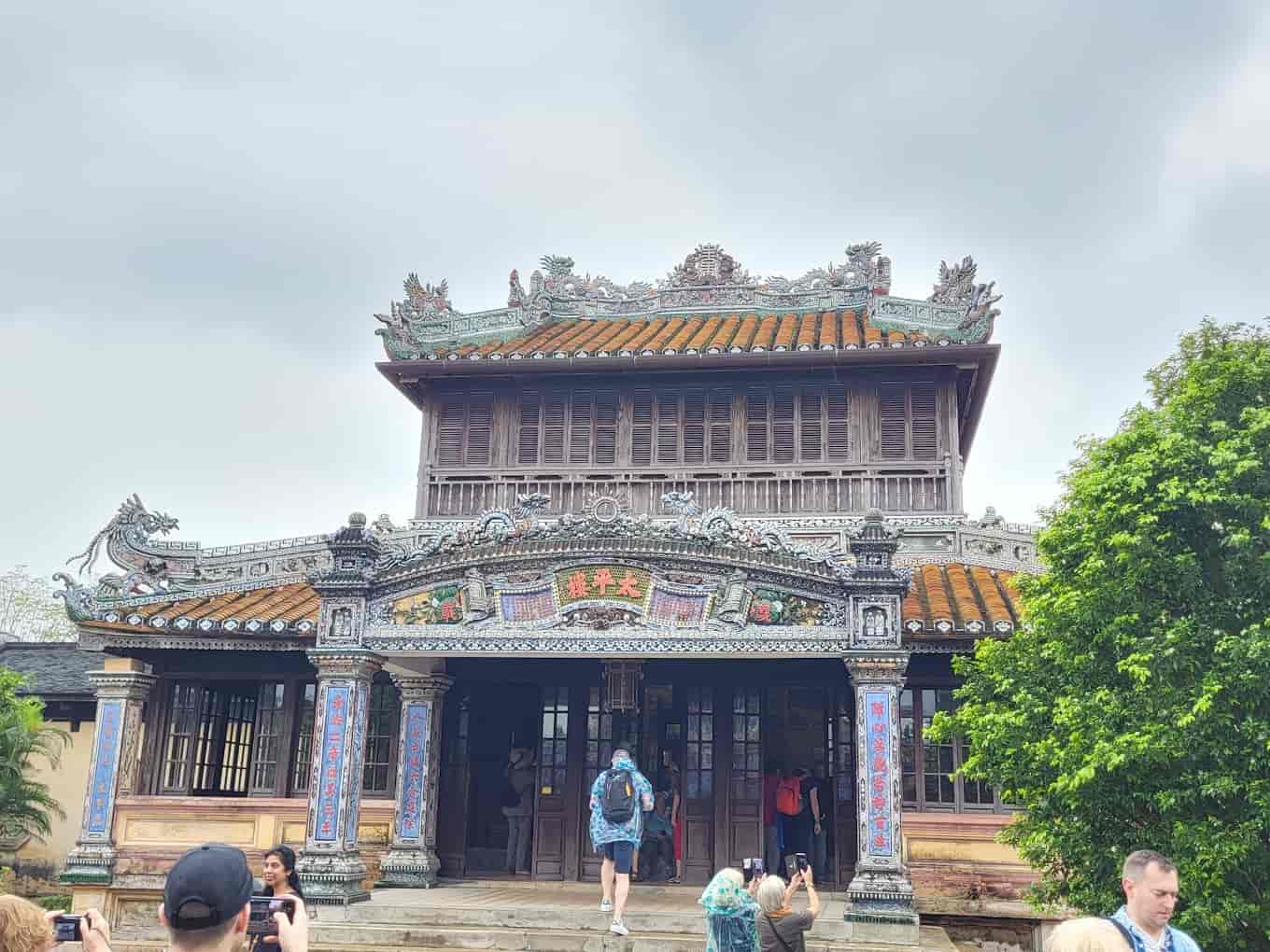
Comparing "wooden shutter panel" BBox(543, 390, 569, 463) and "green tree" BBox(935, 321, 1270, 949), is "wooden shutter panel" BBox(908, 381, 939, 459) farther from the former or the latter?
"green tree" BBox(935, 321, 1270, 949)

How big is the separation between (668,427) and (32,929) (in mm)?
14584

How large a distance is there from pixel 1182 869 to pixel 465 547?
25.4 ft

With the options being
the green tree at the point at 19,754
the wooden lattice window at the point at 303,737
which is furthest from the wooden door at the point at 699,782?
the green tree at the point at 19,754

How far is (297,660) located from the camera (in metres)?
15.5

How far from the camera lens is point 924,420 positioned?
17359 millimetres

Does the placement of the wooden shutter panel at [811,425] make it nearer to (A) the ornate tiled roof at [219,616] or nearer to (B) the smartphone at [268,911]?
(A) the ornate tiled roof at [219,616]

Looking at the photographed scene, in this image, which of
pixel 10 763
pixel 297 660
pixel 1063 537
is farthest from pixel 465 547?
pixel 10 763

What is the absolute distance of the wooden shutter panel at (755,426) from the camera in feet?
57.8

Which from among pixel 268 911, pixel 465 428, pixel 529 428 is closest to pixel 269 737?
pixel 465 428

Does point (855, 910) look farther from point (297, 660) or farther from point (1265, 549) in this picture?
point (297, 660)

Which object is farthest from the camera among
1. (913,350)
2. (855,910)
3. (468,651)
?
(913,350)

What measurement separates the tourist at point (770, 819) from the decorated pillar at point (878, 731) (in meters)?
3.18

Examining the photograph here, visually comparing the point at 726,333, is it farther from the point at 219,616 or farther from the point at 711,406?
the point at 219,616

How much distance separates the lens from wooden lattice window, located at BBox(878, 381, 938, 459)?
17172mm
